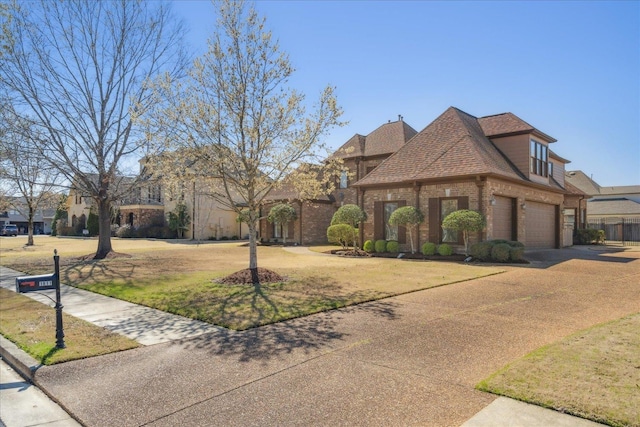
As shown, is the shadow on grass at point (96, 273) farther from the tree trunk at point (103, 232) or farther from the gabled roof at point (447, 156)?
the gabled roof at point (447, 156)

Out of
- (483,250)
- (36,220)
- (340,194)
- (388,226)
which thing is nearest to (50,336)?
(483,250)

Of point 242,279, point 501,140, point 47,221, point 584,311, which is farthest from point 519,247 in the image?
point 47,221

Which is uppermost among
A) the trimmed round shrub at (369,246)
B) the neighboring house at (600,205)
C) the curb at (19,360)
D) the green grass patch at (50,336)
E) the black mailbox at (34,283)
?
the neighboring house at (600,205)

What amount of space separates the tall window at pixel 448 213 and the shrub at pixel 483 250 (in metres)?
1.67

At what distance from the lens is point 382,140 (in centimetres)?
2819

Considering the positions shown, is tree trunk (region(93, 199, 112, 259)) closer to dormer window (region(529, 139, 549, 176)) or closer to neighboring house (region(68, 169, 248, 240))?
neighboring house (region(68, 169, 248, 240))

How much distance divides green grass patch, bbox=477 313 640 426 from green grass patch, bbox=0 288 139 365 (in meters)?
4.96

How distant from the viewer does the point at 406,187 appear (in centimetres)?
1970

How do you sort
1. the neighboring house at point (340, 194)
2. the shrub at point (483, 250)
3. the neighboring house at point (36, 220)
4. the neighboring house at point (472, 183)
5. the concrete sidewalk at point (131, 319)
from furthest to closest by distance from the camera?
1. the neighboring house at point (36, 220)
2. the neighboring house at point (340, 194)
3. the neighboring house at point (472, 183)
4. the shrub at point (483, 250)
5. the concrete sidewalk at point (131, 319)

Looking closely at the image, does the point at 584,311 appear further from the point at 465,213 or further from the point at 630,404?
the point at 465,213

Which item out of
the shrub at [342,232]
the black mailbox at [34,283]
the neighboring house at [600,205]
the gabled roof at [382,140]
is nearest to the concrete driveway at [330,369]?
the black mailbox at [34,283]

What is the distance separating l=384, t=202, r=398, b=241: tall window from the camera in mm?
20500

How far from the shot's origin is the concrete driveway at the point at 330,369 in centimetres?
373

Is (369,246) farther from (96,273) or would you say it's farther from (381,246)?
(96,273)
